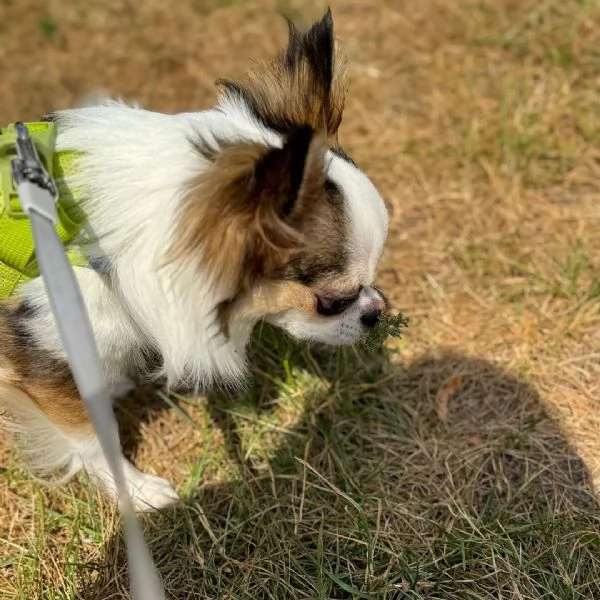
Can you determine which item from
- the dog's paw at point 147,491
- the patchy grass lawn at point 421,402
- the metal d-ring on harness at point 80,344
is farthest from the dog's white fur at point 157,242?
the patchy grass lawn at point 421,402

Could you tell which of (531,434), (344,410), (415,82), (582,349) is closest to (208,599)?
(344,410)

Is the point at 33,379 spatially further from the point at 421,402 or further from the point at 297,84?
the point at 421,402

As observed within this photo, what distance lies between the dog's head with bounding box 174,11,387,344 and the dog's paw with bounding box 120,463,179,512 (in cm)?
90

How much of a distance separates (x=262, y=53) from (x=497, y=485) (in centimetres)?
344

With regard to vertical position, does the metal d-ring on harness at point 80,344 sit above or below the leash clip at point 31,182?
below

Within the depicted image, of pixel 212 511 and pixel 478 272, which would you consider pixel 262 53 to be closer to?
Result: pixel 478 272

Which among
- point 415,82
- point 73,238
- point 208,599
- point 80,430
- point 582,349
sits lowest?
point 208,599

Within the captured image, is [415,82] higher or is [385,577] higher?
[415,82]

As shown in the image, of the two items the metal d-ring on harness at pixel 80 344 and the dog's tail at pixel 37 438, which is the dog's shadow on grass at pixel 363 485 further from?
the metal d-ring on harness at pixel 80 344

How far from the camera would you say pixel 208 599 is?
7.78 ft

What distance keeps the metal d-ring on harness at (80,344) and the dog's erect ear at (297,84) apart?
86 centimetres

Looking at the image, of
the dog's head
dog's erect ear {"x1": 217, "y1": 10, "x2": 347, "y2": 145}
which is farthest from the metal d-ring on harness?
dog's erect ear {"x1": 217, "y1": 10, "x2": 347, "y2": 145}

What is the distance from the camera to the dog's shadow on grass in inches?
95.6

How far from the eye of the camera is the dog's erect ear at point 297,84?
2195 millimetres
